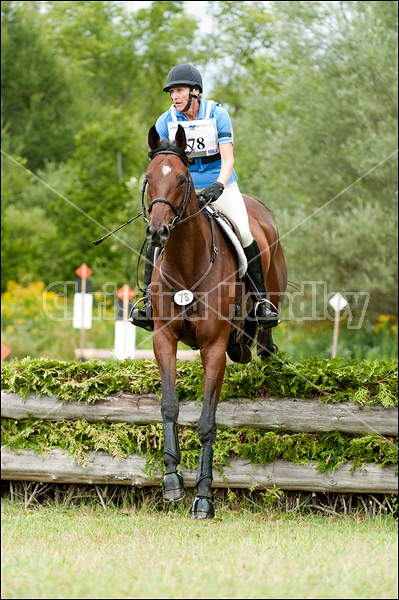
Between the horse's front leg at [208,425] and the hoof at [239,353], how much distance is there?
79cm

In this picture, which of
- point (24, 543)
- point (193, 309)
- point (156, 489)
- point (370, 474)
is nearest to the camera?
point (24, 543)

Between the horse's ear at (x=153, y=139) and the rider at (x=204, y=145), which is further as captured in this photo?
the rider at (x=204, y=145)

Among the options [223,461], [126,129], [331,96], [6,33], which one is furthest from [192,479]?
[6,33]

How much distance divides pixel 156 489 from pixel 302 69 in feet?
46.6

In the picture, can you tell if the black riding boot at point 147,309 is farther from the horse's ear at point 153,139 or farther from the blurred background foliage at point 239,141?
the blurred background foliage at point 239,141

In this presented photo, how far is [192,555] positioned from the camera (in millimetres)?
3883

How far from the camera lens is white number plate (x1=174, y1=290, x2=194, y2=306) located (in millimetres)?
5164

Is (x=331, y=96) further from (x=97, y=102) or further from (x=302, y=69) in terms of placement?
(x=97, y=102)

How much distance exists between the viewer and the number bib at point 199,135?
5.50 metres

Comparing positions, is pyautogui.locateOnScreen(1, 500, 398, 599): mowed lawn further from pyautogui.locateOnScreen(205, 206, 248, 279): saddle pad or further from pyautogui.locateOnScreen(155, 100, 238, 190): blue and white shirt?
pyautogui.locateOnScreen(155, 100, 238, 190): blue and white shirt

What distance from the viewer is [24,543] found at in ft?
14.5

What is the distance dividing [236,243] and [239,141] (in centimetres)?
1494

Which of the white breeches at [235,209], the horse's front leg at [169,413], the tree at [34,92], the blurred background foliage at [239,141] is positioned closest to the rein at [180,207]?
the horse's front leg at [169,413]

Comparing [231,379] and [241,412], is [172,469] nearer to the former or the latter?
[241,412]
